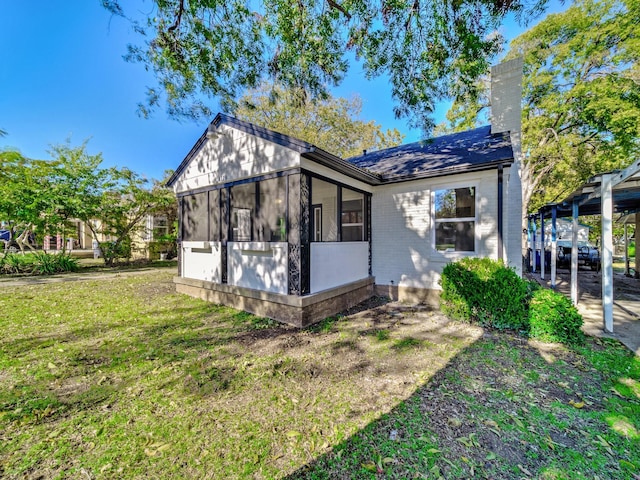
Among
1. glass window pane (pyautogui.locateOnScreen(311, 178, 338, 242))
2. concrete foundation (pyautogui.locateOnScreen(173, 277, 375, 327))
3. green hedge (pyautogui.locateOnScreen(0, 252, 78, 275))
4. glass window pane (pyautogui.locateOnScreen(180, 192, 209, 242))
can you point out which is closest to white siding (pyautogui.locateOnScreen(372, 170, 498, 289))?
concrete foundation (pyautogui.locateOnScreen(173, 277, 375, 327))

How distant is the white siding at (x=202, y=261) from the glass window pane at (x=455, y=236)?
18.8 feet

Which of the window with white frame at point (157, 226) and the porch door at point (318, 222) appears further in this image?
the window with white frame at point (157, 226)

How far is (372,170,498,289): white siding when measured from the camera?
619cm

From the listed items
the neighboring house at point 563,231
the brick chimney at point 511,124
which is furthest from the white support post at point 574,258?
the neighboring house at point 563,231

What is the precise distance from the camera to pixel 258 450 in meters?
2.28

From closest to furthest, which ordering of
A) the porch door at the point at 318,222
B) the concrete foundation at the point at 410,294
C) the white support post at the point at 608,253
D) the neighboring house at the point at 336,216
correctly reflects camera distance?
1. the white support post at the point at 608,253
2. the neighboring house at the point at 336,216
3. the concrete foundation at the point at 410,294
4. the porch door at the point at 318,222

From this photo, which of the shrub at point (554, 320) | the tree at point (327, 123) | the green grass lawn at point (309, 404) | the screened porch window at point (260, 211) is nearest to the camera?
the green grass lawn at point (309, 404)

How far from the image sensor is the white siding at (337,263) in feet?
19.0

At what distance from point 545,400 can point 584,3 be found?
68.5 feet

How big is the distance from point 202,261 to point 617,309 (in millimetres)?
10492

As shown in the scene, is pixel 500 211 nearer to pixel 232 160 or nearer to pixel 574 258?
pixel 574 258

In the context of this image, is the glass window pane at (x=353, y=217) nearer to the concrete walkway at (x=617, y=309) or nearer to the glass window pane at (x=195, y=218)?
the glass window pane at (x=195, y=218)

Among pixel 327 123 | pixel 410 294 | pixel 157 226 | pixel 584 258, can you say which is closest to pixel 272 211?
pixel 410 294

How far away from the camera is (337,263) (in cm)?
644
